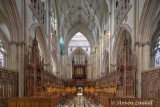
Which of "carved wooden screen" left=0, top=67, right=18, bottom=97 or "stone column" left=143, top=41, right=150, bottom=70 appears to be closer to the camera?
"carved wooden screen" left=0, top=67, right=18, bottom=97

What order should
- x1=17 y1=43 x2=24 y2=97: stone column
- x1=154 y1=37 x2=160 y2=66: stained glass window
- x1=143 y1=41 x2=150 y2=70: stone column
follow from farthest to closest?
x1=154 y1=37 x2=160 y2=66: stained glass window, x1=143 y1=41 x2=150 y2=70: stone column, x1=17 y1=43 x2=24 y2=97: stone column

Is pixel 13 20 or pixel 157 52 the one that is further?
pixel 157 52

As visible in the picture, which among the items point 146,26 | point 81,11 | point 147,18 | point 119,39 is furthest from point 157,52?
point 81,11

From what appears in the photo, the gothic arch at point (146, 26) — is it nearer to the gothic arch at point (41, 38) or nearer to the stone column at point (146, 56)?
the stone column at point (146, 56)

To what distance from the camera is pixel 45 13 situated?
88.4 feet

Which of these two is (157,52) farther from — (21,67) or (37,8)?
(21,67)

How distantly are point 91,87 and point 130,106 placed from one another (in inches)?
1432

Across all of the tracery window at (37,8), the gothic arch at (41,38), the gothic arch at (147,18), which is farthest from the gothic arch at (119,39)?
the tracery window at (37,8)

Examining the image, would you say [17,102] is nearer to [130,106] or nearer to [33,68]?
[33,68]

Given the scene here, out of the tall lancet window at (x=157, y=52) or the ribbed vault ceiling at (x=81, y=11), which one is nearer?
the tall lancet window at (x=157, y=52)

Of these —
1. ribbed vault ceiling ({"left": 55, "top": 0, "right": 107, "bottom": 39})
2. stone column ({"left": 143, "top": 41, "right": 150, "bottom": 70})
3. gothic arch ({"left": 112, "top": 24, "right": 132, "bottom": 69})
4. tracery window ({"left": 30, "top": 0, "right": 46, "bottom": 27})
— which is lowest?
stone column ({"left": 143, "top": 41, "right": 150, "bottom": 70})

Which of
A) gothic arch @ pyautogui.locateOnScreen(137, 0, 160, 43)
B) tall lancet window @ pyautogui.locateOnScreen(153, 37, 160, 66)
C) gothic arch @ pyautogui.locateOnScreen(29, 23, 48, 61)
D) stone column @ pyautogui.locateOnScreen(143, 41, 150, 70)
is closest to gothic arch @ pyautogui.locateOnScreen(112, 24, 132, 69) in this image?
tall lancet window @ pyautogui.locateOnScreen(153, 37, 160, 66)

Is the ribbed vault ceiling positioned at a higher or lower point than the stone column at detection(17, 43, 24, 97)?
higher

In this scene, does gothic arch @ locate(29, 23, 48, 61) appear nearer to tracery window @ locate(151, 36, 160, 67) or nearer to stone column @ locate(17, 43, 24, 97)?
stone column @ locate(17, 43, 24, 97)
